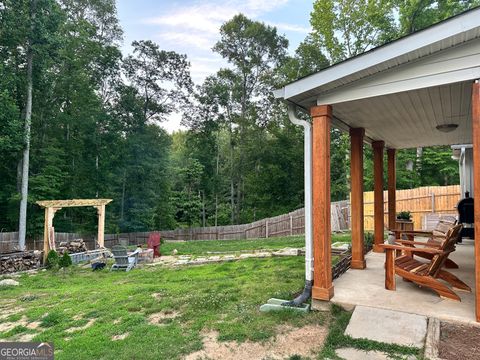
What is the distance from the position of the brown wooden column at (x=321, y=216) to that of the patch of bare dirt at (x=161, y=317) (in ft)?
5.48

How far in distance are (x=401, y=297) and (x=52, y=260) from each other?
952cm

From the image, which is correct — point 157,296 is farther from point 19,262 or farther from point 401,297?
point 19,262

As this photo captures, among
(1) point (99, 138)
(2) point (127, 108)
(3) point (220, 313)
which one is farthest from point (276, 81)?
(3) point (220, 313)

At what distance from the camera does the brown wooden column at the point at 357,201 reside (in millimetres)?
4805

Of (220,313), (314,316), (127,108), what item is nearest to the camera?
(314,316)

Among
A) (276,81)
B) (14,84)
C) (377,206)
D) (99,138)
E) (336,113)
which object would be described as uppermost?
(276,81)

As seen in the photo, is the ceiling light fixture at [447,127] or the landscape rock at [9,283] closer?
the ceiling light fixture at [447,127]

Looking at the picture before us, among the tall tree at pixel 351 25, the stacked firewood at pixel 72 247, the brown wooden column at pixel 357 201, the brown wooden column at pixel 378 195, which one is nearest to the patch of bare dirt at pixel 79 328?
the brown wooden column at pixel 357 201

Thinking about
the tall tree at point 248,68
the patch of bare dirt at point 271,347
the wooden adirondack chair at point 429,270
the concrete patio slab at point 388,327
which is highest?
the tall tree at point 248,68

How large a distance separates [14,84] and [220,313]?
1587cm

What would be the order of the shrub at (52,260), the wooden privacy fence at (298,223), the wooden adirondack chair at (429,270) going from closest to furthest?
1. the wooden adirondack chair at (429,270)
2. the shrub at (52,260)
3. the wooden privacy fence at (298,223)

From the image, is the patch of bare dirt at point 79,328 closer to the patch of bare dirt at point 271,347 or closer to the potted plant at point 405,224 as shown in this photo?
the patch of bare dirt at point 271,347

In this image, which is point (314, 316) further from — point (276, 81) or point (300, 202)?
point (276, 81)

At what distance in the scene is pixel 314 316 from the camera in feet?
10.8
